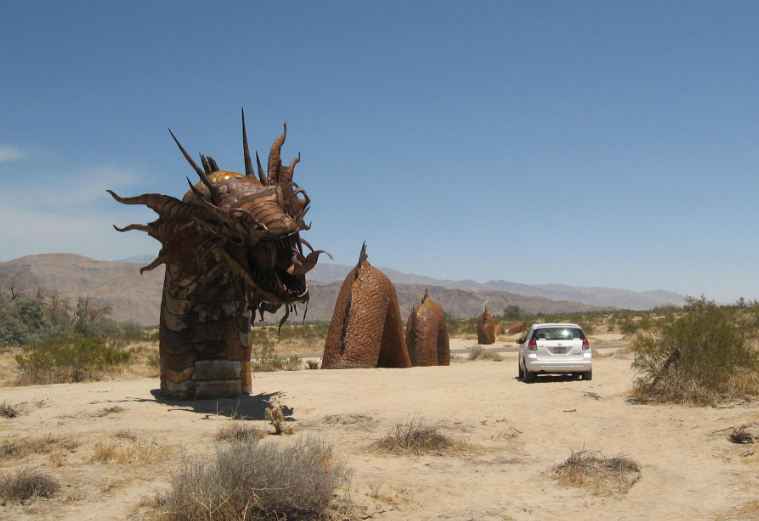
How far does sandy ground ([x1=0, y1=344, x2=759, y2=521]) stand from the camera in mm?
5152

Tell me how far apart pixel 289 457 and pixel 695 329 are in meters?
8.58

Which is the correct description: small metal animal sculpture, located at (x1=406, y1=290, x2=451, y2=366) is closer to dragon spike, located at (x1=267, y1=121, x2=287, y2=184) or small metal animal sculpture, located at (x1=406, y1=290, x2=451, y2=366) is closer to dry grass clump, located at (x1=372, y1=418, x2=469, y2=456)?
dragon spike, located at (x1=267, y1=121, x2=287, y2=184)

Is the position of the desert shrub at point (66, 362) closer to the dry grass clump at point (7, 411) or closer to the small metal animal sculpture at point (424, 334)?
the dry grass clump at point (7, 411)

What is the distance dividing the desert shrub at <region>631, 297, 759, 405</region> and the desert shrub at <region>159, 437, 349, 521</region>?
25.1 ft

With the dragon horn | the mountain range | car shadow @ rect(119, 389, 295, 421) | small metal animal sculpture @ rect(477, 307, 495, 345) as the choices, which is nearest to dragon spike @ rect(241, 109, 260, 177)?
the dragon horn

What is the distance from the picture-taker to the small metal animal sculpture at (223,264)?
24.5 ft

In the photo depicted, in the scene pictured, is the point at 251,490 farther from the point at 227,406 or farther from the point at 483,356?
the point at 483,356

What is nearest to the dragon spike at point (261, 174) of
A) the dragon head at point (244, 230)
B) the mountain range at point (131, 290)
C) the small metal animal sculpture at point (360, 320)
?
the dragon head at point (244, 230)

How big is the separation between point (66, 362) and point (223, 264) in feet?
23.1

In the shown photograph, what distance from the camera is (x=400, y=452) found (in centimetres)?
682

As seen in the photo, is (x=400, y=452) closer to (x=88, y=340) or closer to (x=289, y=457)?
(x=289, y=457)

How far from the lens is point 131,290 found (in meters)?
124

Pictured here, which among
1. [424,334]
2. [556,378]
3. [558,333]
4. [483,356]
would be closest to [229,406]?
[558,333]

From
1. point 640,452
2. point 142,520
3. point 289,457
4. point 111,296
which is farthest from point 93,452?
point 111,296
